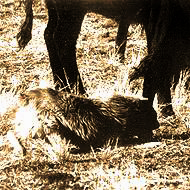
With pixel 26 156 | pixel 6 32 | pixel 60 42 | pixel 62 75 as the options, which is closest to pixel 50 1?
pixel 60 42

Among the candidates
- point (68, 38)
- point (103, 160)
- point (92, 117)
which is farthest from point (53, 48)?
point (103, 160)

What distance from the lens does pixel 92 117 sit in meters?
2.03

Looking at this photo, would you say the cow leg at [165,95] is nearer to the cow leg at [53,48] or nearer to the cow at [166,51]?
the cow at [166,51]

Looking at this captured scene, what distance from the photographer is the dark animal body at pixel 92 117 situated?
1.98 meters

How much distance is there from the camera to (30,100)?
6.64ft

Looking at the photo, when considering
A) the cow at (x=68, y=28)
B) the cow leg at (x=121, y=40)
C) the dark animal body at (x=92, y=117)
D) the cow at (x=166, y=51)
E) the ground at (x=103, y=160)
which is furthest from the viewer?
the cow leg at (x=121, y=40)

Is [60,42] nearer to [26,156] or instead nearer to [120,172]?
[26,156]

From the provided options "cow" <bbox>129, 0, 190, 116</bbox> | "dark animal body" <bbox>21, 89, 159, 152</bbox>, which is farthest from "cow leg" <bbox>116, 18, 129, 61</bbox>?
"dark animal body" <bbox>21, 89, 159, 152</bbox>

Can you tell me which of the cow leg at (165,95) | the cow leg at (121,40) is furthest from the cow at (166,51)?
the cow leg at (121,40)

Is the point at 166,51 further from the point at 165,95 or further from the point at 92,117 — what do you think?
the point at 92,117

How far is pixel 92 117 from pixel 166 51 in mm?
548

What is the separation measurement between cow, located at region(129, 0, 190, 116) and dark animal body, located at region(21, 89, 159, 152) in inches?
6.9

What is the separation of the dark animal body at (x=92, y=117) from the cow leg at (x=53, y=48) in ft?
0.99

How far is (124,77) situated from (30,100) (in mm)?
691
